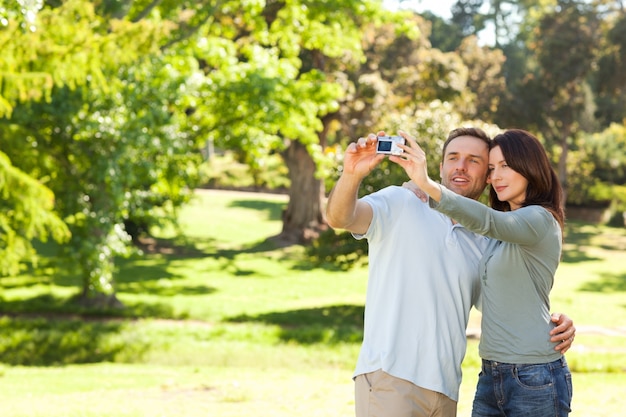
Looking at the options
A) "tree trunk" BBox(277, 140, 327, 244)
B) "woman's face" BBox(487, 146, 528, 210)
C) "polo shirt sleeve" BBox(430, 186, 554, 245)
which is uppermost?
"woman's face" BBox(487, 146, 528, 210)

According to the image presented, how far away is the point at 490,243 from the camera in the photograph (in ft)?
11.1

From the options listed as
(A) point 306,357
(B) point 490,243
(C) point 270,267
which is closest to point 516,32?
(C) point 270,267

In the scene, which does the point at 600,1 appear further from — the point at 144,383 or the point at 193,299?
the point at 144,383

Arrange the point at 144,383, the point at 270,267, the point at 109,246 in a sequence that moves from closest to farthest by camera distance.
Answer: the point at 144,383 → the point at 109,246 → the point at 270,267

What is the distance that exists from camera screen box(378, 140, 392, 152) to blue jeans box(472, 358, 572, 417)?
3.40 ft

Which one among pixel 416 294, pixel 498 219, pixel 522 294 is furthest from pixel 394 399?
pixel 498 219

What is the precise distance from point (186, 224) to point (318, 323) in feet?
17.2

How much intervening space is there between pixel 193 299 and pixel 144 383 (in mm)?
9384

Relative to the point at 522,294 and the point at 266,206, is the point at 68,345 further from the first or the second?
the point at 266,206

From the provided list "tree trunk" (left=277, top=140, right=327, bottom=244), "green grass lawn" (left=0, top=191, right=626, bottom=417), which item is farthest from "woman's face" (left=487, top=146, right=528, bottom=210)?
"tree trunk" (left=277, top=140, right=327, bottom=244)

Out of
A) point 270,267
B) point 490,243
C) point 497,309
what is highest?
point 490,243

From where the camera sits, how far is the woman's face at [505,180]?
10.8ft

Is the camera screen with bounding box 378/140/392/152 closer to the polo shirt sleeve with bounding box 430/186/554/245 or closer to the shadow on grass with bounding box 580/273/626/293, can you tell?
the polo shirt sleeve with bounding box 430/186/554/245

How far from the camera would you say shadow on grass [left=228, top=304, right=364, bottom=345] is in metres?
13.5
